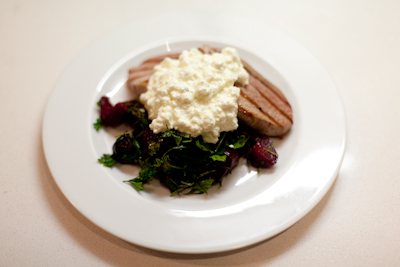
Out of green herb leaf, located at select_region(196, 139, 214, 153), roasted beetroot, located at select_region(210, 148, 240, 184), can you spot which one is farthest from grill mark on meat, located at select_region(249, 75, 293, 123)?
green herb leaf, located at select_region(196, 139, 214, 153)

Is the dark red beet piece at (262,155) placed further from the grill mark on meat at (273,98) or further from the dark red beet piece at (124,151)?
the dark red beet piece at (124,151)

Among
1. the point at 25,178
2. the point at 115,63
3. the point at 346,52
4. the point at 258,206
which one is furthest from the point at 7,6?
the point at 346,52

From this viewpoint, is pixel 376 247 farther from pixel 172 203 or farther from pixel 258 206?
pixel 172 203

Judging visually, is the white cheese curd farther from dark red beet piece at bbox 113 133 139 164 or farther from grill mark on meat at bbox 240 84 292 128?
dark red beet piece at bbox 113 133 139 164

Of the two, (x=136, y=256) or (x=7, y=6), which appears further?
(x=7, y=6)

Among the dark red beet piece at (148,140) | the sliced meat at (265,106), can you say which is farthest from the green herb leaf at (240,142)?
the dark red beet piece at (148,140)
